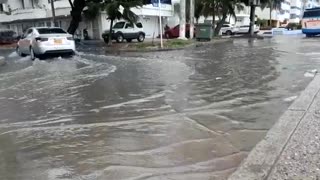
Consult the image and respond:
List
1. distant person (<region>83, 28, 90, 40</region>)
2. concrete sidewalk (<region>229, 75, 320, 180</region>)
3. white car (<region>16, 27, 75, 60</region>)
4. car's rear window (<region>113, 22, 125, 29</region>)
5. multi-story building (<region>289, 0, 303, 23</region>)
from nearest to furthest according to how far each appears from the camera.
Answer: concrete sidewalk (<region>229, 75, 320, 180</region>) → white car (<region>16, 27, 75, 60</region>) → car's rear window (<region>113, 22, 125, 29</region>) → distant person (<region>83, 28, 90, 40</region>) → multi-story building (<region>289, 0, 303, 23</region>)

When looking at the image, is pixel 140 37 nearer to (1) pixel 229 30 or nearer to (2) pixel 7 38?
(2) pixel 7 38

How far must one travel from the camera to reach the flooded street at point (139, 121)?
495 centimetres

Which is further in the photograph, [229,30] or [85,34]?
[229,30]

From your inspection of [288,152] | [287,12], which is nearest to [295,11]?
[287,12]

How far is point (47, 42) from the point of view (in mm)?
19203

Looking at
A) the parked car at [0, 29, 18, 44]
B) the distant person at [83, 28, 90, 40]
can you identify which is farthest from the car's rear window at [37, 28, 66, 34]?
the parked car at [0, 29, 18, 44]

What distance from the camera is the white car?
754 inches

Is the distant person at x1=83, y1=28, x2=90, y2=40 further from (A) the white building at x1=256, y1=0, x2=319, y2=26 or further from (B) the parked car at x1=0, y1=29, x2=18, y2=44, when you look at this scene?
(A) the white building at x1=256, y1=0, x2=319, y2=26

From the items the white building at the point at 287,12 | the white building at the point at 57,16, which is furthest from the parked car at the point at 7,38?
the white building at the point at 287,12

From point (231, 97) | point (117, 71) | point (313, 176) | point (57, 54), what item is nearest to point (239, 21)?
point (57, 54)

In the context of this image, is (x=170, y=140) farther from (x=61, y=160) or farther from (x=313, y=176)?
(x=313, y=176)

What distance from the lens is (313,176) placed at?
4.30m

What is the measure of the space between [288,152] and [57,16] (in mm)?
43576

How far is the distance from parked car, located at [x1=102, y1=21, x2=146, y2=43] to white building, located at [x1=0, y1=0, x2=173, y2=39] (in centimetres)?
486
